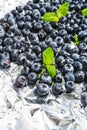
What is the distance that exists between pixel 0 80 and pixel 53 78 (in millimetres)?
225

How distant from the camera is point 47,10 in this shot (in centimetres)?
175

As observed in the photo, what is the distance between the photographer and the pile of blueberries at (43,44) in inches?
51.1

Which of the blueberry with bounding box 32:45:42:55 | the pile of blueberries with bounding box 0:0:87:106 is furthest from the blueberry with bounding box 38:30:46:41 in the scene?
the blueberry with bounding box 32:45:42:55

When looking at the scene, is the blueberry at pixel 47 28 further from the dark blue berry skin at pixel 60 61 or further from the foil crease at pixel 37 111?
the foil crease at pixel 37 111

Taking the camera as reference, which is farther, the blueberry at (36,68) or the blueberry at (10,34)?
the blueberry at (10,34)

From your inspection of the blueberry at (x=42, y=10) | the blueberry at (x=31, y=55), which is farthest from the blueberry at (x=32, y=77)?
the blueberry at (x=42, y=10)

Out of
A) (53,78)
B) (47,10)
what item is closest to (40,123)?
(53,78)

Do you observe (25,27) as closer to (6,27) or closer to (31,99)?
(6,27)

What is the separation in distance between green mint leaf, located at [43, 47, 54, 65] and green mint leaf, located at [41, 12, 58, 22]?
11.9 inches

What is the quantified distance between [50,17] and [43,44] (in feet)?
0.78

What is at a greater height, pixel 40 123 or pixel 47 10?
pixel 47 10

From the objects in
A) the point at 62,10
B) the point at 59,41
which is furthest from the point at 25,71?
the point at 62,10

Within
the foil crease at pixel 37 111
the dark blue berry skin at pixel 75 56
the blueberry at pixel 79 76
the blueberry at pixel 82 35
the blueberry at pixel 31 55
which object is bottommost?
the foil crease at pixel 37 111

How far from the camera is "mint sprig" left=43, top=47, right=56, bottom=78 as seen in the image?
51.3 inches
